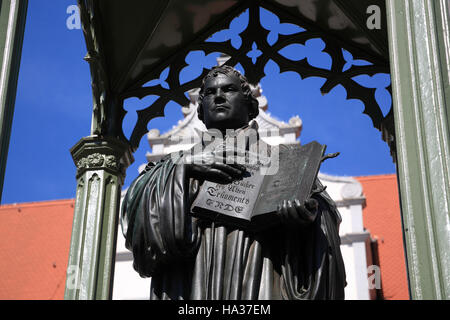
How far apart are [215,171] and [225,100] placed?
0.70 meters

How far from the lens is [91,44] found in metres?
8.65

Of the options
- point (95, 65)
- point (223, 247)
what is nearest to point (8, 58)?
point (223, 247)

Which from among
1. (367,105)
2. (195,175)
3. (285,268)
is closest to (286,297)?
(285,268)

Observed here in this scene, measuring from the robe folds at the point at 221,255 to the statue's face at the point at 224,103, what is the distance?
0.62 metres

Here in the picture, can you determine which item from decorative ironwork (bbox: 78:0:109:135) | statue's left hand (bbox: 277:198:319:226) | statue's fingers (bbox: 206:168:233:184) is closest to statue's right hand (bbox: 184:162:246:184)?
statue's fingers (bbox: 206:168:233:184)

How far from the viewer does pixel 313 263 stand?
5602mm

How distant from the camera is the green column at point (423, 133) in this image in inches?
191

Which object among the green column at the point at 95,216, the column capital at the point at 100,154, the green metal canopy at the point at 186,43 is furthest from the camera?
the green metal canopy at the point at 186,43

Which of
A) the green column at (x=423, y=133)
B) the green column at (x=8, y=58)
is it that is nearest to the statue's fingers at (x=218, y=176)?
the green column at (x=423, y=133)

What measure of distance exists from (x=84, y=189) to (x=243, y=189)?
288cm

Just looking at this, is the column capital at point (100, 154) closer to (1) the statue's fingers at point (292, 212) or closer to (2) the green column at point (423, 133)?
(1) the statue's fingers at point (292, 212)
